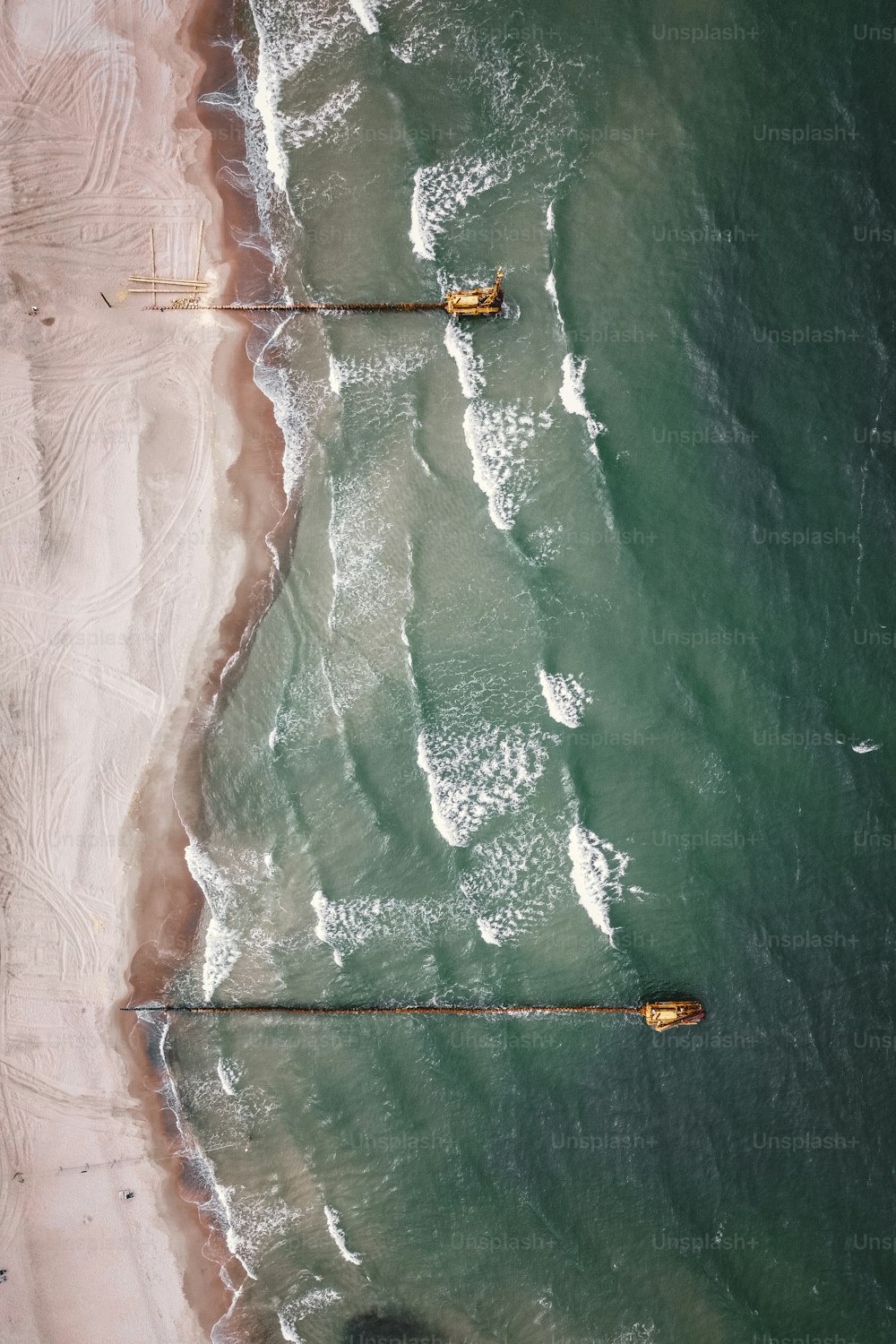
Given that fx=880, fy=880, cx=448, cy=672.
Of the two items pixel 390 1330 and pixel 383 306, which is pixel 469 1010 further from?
pixel 383 306

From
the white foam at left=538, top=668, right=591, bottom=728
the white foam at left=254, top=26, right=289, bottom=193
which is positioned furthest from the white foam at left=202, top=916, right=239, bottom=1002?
the white foam at left=254, top=26, right=289, bottom=193

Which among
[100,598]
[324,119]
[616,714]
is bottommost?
[616,714]

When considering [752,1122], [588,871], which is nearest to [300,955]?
[588,871]

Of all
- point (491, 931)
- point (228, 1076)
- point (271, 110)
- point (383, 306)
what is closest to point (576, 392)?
point (383, 306)

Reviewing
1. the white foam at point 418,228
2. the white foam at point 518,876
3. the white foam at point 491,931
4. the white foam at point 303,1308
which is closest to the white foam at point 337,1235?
the white foam at point 303,1308

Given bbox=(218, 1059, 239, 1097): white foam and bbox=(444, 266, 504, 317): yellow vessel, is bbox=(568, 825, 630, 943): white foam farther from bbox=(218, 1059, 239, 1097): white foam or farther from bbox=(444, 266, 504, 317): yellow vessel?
bbox=(444, 266, 504, 317): yellow vessel

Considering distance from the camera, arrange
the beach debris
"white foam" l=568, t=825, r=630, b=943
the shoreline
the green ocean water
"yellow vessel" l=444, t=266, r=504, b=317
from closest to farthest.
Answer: "yellow vessel" l=444, t=266, r=504, b=317 → the green ocean water → "white foam" l=568, t=825, r=630, b=943 → the shoreline → the beach debris
